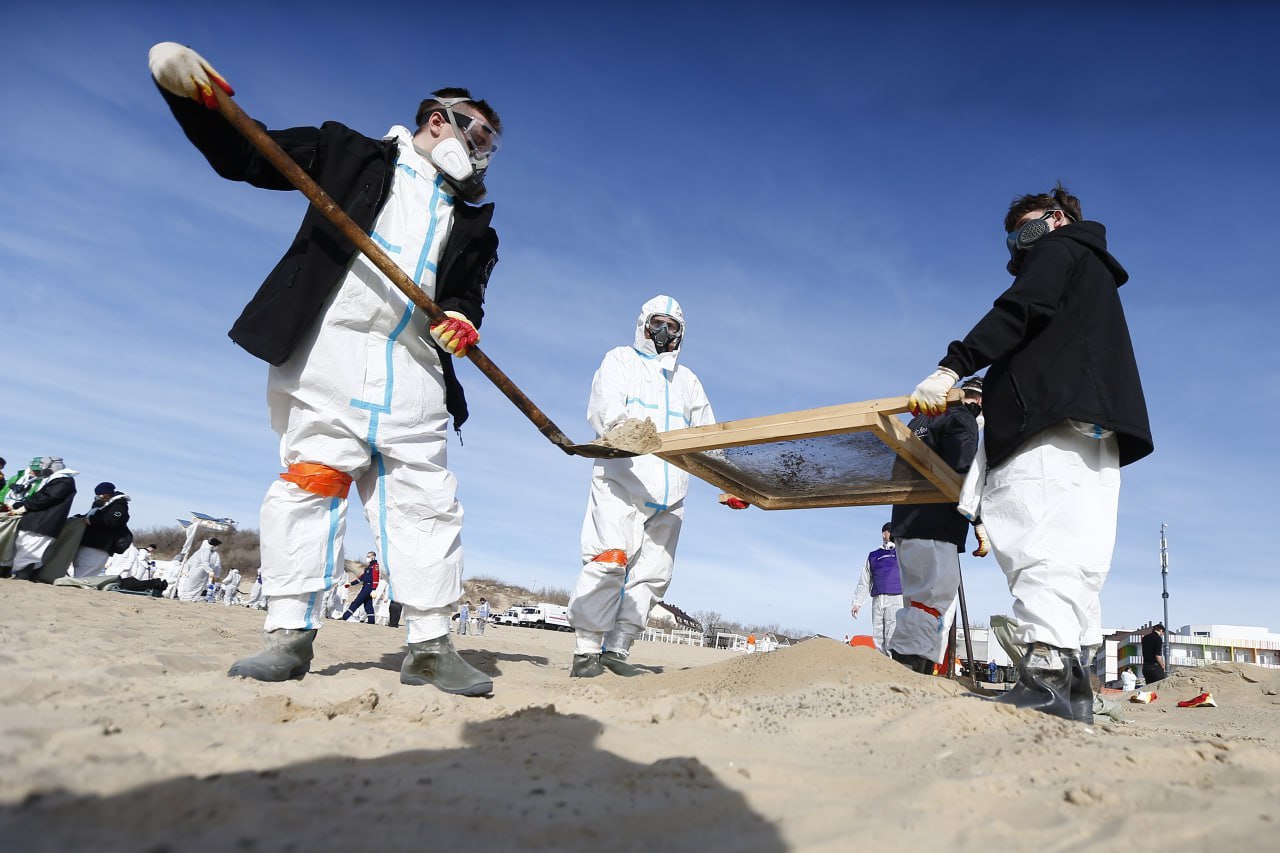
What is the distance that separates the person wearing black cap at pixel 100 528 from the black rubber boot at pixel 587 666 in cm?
778

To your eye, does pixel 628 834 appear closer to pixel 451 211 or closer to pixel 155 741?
pixel 155 741

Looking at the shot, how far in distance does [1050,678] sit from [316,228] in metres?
3.49

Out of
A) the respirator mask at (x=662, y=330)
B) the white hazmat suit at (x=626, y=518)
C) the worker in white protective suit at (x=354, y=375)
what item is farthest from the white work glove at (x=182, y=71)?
the respirator mask at (x=662, y=330)

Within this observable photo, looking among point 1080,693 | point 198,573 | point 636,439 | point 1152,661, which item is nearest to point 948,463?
point 636,439

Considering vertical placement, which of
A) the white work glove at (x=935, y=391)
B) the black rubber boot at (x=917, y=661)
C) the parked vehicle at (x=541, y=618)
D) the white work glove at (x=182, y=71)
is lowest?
the parked vehicle at (x=541, y=618)

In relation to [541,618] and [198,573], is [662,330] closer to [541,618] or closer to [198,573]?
[198,573]

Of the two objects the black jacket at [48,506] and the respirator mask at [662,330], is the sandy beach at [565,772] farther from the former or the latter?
the black jacket at [48,506]

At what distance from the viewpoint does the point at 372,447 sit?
3.35 meters

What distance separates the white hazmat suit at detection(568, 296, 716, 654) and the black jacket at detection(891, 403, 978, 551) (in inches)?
63.0

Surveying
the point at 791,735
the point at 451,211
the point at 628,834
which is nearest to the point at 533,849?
the point at 628,834

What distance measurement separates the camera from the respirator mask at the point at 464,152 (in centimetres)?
371

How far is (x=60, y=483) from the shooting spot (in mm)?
9531

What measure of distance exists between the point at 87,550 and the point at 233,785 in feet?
34.7

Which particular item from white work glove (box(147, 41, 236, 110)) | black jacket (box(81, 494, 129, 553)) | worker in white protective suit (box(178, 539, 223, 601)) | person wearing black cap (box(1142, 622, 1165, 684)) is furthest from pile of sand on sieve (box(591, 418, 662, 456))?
worker in white protective suit (box(178, 539, 223, 601))
